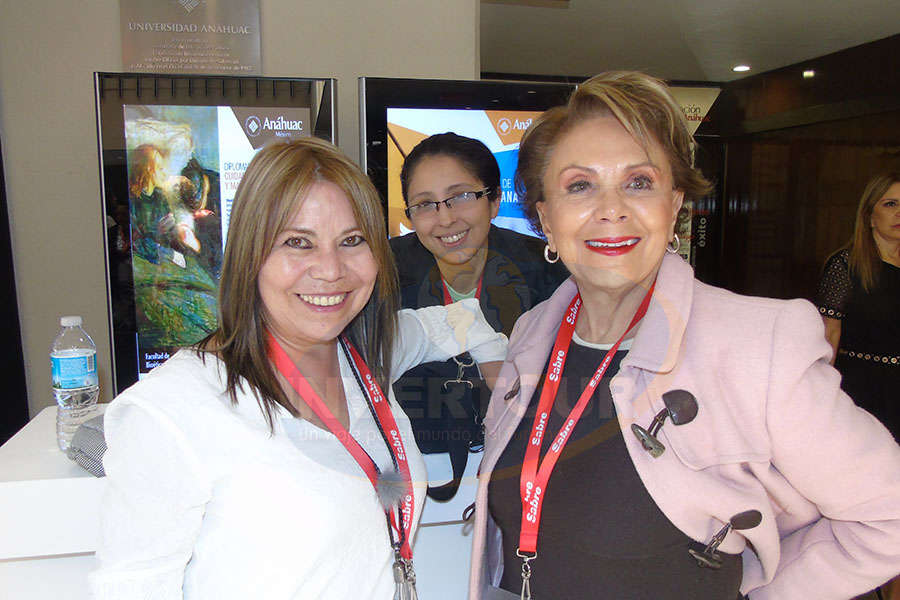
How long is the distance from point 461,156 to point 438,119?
134 millimetres

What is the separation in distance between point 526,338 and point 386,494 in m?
0.52

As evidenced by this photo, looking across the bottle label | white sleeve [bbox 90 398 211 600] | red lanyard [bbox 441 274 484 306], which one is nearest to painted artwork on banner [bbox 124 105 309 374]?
the bottle label

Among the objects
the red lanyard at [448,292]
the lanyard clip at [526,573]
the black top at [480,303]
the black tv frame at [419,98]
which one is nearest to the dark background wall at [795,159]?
the black tv frame at [419,98]

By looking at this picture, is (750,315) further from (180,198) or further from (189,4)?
(189,4)

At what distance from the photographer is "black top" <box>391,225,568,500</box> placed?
5.97 feet

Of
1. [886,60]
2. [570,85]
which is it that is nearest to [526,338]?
[570,85]

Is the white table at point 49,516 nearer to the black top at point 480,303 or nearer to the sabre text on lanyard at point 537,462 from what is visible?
the black top at point 480,303

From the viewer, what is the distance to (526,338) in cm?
154

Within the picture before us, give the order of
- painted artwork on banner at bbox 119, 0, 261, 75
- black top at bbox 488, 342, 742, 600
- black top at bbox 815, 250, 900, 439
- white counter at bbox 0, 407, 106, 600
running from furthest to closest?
black top at bbox 815, 250, 900, 439, painted artwork on banner at bbox 119, 0, 261, 75, white counter at bbox 0, 407, 106, 600, black top at bbox 488, 342, 742, 600

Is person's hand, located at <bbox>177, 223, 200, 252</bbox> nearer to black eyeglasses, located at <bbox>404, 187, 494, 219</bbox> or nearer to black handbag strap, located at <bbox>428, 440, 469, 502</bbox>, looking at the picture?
black eyeglasses, located at <bbox>404, 187, 494, 219</bbox>

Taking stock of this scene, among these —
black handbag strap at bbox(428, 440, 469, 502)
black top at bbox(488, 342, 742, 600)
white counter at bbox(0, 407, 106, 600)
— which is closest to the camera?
black top at bbox(488, 342, 742, 600)

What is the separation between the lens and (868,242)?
9.85 feet

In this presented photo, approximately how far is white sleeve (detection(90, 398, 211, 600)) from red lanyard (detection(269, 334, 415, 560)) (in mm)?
263

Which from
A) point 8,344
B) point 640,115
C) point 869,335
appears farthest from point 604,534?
point 8,344
